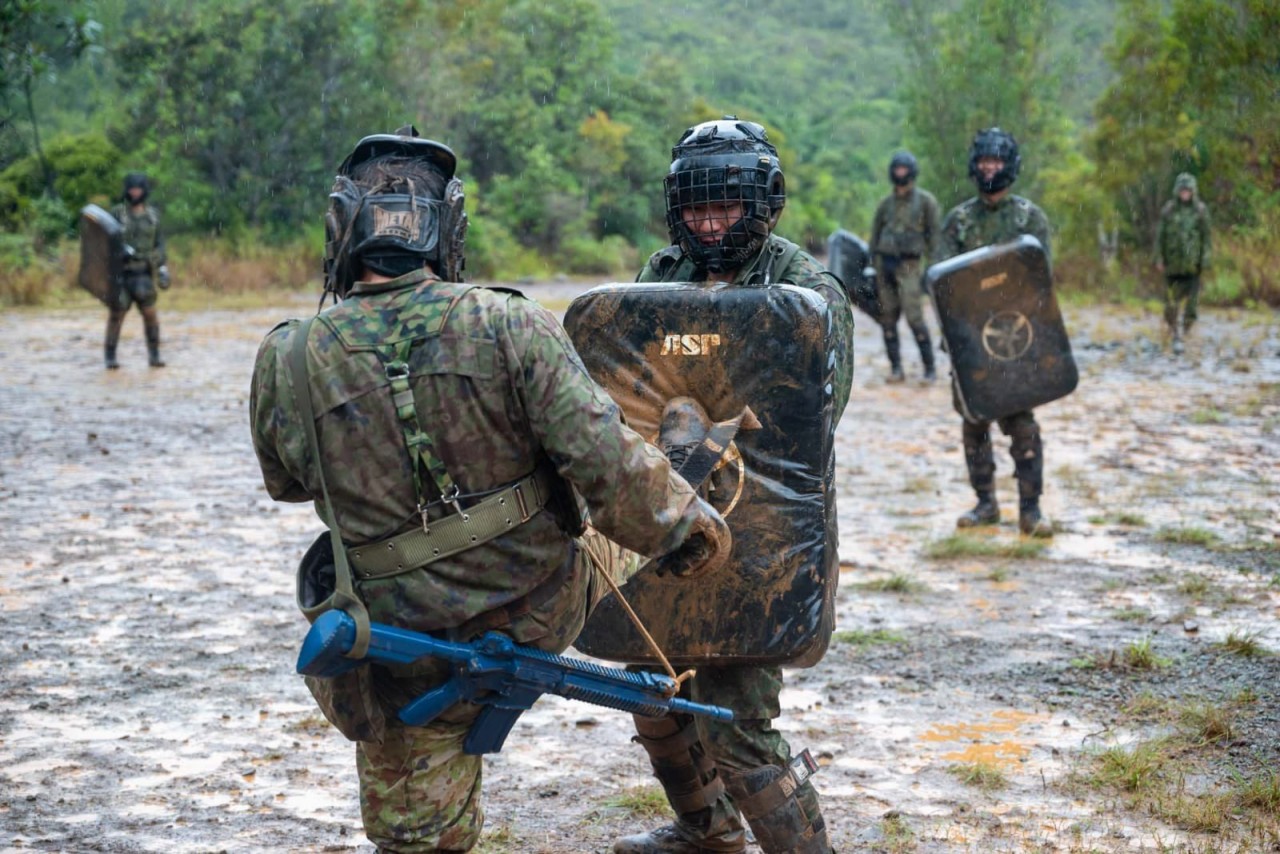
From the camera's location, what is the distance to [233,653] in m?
5.96

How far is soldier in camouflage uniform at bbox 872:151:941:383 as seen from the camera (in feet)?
44.9

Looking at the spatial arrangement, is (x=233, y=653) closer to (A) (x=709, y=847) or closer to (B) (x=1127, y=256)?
(A) (x=709, y=847)

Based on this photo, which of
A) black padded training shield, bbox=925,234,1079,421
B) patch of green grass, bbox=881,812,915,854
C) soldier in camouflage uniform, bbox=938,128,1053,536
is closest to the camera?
patch of green grass, bbox=881,812,915,854

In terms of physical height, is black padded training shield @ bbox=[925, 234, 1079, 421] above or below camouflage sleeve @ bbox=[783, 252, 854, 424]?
below

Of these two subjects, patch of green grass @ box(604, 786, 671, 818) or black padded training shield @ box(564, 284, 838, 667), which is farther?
patch of green grass @ box(604, 786, 671, 818)

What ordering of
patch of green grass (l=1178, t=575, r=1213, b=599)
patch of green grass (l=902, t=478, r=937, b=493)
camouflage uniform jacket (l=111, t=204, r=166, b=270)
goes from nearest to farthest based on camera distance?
patch of green grass (l=1178, t=575, r=1213, b=599)
patch of green grass (l=902, t=478, r=937, b=493)
camouflage uniform jacket (l=111, t=204, r=166, b=270)

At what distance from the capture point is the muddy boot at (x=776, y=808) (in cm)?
346

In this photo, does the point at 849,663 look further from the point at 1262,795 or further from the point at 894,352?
the point at 894,352

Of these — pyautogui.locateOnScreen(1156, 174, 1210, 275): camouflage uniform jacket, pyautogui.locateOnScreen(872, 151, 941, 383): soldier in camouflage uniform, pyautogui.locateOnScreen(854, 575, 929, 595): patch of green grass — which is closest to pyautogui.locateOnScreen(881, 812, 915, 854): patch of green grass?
pyautogui.locateOnScreen(854, 575, 929, 595): patch of green grass

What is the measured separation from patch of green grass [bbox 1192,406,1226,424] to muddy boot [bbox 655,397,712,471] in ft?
29.6

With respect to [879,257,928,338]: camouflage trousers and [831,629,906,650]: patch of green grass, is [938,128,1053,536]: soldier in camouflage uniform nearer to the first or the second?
[831,629,906,650]: patch of green grass

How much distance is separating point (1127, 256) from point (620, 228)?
16891mm

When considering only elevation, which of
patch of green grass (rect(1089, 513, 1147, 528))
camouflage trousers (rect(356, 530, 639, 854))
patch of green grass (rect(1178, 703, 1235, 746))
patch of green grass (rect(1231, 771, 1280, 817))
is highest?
camouflage trousers (rect(356, 530, 639, 854))

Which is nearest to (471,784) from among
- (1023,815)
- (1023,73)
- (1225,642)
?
(1023,815)
